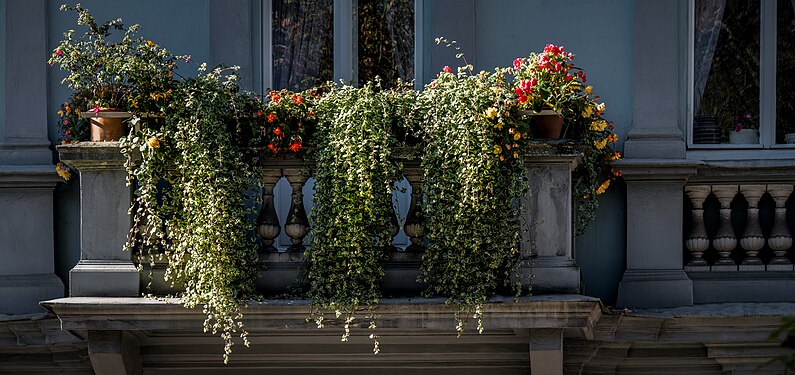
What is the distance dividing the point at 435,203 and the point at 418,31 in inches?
69.9

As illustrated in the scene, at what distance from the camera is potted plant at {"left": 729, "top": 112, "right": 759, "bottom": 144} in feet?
30.4

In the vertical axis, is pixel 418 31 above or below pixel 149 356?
above

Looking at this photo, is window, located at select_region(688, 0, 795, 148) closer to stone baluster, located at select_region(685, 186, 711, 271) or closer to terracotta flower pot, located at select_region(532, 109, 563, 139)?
stone baluster, located at select_region(685, 186, 711, 271)

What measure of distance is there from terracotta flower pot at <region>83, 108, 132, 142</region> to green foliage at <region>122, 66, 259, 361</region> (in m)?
0.13

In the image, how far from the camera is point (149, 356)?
9008 millimetres

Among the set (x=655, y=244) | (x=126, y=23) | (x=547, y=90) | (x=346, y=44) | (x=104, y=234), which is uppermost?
(x=126, y=23)

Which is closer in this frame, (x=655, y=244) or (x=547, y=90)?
(x=547, y=90)

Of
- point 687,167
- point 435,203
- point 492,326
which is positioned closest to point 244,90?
point 435,203

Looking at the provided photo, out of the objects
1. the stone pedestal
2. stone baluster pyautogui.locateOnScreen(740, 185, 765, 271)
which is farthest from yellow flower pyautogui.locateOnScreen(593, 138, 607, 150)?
stone baluster pyautogui.locateOnScreen(740, 185, 765, 271)

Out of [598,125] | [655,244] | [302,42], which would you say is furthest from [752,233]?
[302,42]

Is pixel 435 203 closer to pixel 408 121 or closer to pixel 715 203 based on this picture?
pixel 408 121

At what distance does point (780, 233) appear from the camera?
8953 mm

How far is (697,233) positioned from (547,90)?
1692 mm

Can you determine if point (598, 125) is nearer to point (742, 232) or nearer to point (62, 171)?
point (742, 232)
